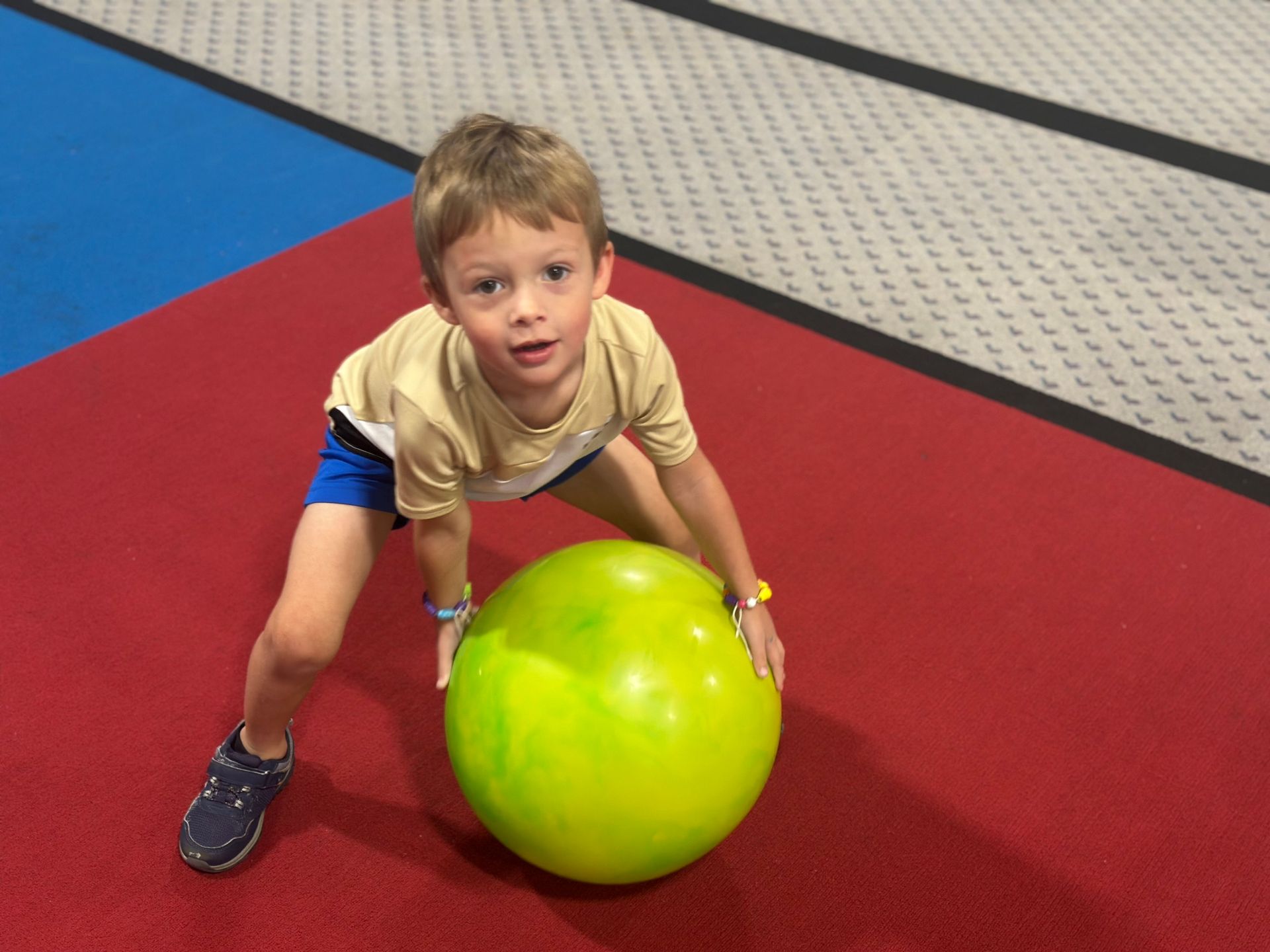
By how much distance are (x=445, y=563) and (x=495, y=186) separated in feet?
1.63

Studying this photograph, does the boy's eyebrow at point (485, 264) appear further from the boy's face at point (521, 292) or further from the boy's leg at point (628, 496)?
the boy's leg at point (628, 496)

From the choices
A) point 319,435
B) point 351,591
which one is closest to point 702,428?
point 319,435

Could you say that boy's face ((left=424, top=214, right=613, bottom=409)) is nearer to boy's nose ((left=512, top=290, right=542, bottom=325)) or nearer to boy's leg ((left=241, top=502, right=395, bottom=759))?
boy's nose ((left=512, top=290, right=542, bottom=325))

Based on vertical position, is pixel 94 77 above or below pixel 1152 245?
below

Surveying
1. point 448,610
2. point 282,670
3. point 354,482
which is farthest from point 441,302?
point 282,670

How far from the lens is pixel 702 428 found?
2.34 m

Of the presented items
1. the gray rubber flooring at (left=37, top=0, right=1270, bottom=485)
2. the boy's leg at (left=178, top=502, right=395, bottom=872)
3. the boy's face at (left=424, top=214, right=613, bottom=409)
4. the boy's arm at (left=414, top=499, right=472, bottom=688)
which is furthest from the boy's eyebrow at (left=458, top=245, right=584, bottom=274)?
the gray rubber flooring at (left=37, top=0, right=1270, bottom=485)

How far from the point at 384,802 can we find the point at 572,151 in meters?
0.96

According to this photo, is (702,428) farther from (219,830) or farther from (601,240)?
(219,830)

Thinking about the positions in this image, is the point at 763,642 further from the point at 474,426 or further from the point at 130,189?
the point at 130,189

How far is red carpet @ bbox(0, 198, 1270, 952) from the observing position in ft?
5.21

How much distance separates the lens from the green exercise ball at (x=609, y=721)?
4.56 feet

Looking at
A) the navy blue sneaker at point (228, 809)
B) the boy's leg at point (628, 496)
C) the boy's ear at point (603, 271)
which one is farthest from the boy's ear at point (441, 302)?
the navy blue sneaker at point (228, 809)

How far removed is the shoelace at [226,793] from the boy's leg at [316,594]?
0.14 meters
